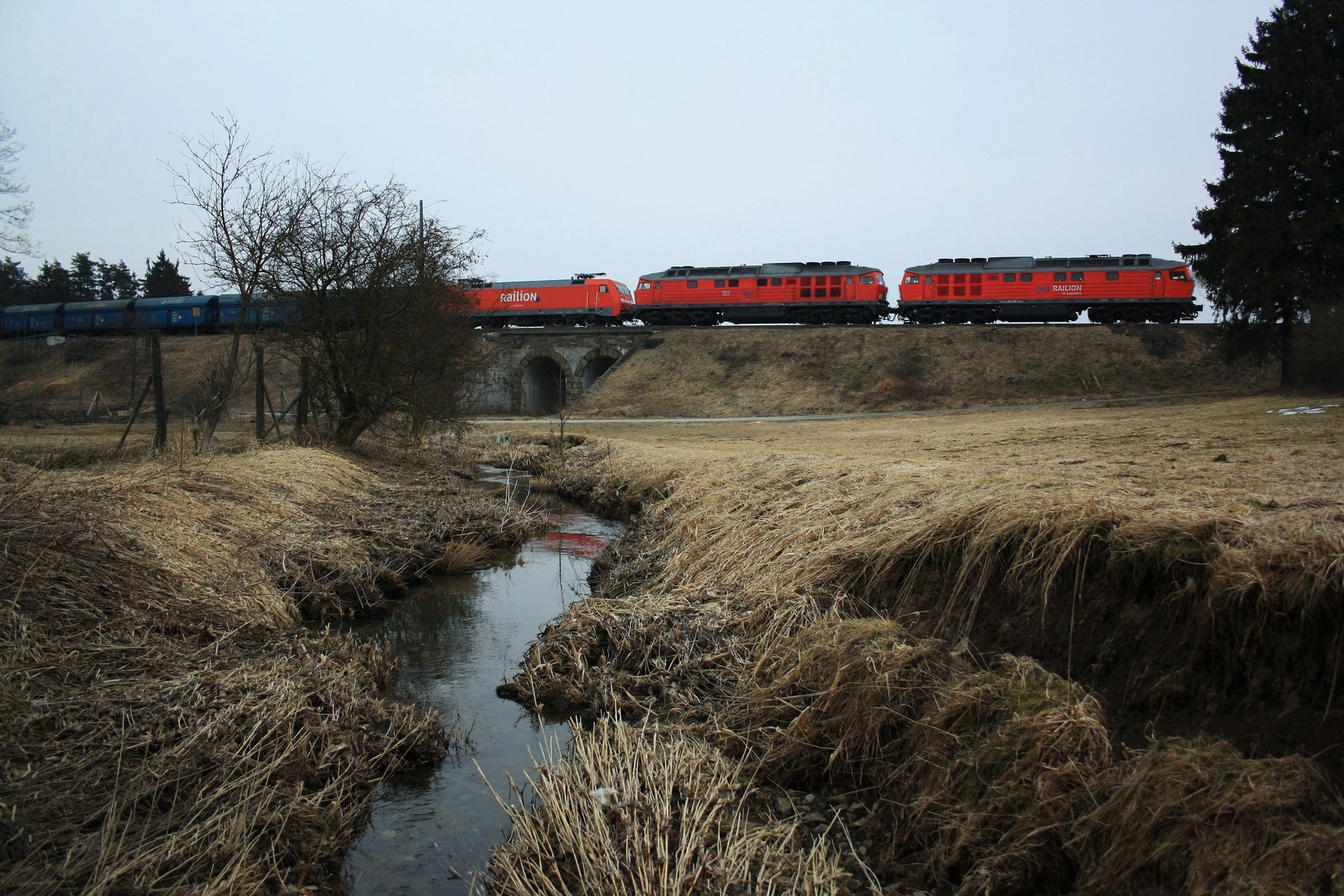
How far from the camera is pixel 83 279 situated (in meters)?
72.8

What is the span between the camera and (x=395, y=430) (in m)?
17.8

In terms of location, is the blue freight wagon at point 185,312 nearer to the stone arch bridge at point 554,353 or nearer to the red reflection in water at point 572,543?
the stone arch bridge at point 554,353

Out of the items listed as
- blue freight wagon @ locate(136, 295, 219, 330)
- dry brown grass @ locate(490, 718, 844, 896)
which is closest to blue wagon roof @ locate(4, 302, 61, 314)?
blue freight wagon @ locate(136, 295, 219, 330)

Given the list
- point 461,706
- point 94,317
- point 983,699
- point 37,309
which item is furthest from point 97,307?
point 983,699

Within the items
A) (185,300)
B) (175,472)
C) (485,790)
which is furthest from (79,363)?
(485,790)

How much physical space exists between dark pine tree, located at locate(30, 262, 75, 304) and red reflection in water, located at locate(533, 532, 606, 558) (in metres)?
75.5

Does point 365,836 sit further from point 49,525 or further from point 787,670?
point 49,525

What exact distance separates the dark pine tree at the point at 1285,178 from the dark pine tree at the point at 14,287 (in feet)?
180

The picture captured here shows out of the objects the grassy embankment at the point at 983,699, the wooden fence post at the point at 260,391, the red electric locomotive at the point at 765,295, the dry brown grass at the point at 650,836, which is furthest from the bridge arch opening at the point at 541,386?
the dry brown grass at the point at 650,836

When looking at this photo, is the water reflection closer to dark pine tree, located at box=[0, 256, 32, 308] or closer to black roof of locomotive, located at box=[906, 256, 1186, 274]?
black roof of locomotive, located at box=[906, 256, 1186, 274]

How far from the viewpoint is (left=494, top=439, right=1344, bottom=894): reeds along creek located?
281 cm

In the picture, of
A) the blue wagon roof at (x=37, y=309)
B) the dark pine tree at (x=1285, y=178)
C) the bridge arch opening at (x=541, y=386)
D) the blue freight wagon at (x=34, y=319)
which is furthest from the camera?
the blue wagon roof at (x=37, y=309)

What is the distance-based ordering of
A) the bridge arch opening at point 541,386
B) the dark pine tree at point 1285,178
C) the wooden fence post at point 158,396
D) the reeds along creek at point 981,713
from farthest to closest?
the bridge arch opening at point 541,386 < the dark pine tree at point 1285,178 < the wooden fence post at point 158,396 < the reeds along creek at point 981,713

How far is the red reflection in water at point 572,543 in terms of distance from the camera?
1049cm
